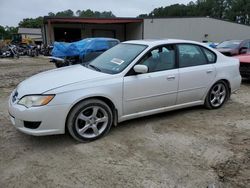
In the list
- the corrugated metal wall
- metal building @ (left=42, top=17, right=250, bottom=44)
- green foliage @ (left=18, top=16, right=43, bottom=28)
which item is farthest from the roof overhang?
green foliage @ (left=18, top=16, right=43, bottom=28)

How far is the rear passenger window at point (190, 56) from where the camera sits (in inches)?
184

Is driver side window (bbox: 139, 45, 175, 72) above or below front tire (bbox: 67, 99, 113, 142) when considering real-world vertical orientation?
above

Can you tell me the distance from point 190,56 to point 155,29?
21.9 meters

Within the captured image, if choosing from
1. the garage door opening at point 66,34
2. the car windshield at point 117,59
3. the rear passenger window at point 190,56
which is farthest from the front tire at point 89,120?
the garage door opening at point 66,34

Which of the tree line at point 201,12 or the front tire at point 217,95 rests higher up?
the tree line at point 201,12

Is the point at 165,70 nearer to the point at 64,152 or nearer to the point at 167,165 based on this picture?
the point at 167,165

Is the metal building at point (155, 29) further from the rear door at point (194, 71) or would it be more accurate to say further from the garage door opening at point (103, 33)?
the rear door at point (194, 71)

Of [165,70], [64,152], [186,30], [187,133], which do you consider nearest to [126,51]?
[165,70]

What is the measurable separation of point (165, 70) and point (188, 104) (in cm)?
91

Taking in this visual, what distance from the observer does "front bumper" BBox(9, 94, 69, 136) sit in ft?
11.1

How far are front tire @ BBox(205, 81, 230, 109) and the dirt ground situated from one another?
0.58m

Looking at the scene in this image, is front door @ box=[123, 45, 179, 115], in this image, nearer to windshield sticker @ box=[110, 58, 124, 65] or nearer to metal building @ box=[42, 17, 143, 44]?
windshield sticker @ box=[110, 58, 124, 65]

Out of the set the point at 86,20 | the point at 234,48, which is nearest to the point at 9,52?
the point at 86,20

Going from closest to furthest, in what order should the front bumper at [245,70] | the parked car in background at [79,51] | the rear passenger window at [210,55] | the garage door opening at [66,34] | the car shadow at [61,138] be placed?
the car shadow at [61,138]
the rear passenger window at [210,55]
the front bumper at [245,70]
the parked car in background at [79,51]
the garage door opening at [66,34]
